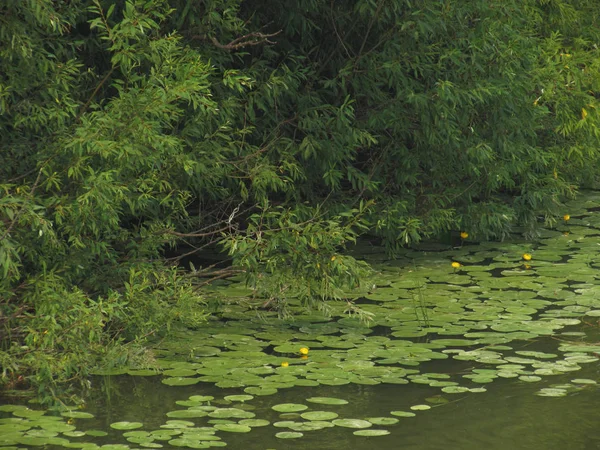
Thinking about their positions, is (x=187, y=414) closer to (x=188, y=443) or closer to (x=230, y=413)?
(x=230, y=413)

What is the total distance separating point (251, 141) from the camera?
25.6 ft

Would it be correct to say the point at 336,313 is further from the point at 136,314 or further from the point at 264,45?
the point at 264,45

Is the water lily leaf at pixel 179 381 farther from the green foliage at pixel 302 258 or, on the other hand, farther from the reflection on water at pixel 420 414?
the green foliage at pixel 302 258

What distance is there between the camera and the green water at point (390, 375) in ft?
15.8

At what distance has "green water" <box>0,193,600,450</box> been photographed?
4824 mm

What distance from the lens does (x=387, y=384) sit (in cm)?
554

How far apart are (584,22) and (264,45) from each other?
14.3ft

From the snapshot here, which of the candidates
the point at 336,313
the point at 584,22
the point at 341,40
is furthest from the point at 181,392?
the point at 584,22

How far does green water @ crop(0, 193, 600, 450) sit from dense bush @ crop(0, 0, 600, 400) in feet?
0.83

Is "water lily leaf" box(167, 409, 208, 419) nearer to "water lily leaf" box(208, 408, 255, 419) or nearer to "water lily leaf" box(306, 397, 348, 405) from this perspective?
"water lily leaf" box(208, 408, 255, 419)

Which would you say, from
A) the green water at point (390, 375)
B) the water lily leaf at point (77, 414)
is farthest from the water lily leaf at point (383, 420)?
the water lily leaf at point (77, 414)

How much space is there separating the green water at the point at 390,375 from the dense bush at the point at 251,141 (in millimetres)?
254

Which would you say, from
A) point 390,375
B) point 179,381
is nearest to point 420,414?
point 390,375

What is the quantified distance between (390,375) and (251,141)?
268cm
